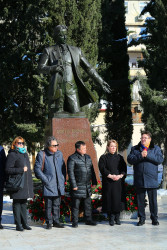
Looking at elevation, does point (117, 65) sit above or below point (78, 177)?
above

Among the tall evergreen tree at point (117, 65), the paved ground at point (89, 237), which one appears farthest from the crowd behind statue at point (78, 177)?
the tall evergreen tree at point (117, 65)

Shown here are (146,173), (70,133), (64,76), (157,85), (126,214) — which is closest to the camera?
(146,173)

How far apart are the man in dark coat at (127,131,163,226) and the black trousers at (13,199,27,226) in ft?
6.15

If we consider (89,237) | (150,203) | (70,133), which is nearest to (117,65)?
(70,133)

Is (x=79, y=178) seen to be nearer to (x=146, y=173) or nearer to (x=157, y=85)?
(x=146, y=173)

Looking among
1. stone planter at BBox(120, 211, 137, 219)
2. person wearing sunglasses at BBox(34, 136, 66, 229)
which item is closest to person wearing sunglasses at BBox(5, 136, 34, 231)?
person wearing sunglasses at BBox(34, 136, 66, 229)

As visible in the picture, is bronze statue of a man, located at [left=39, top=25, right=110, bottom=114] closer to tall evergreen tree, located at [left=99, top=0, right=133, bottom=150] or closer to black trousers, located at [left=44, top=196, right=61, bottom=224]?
black trousers, located at [left=44, top=196, right=61, bottom=224]

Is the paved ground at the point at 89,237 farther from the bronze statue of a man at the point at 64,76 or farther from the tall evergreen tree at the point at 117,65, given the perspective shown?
the tall evergreen tree at the point at 117,65

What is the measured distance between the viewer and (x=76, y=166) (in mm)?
7449

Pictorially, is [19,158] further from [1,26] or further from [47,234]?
[1,26]

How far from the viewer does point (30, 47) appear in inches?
715

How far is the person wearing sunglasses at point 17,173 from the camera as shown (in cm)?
719

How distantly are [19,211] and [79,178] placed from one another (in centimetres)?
110

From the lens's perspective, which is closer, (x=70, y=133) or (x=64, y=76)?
(x=70, y=133)
